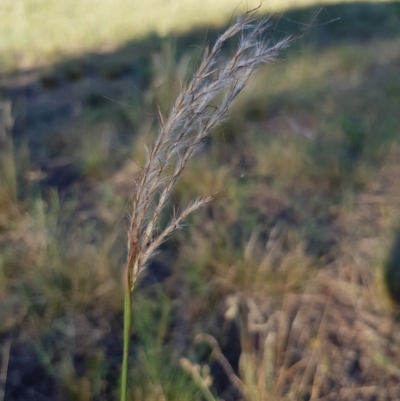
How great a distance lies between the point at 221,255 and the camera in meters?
1.56

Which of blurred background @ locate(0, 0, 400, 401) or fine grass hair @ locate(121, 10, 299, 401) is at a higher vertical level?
fine grass hair @ locate(121, 10, 299, 401)

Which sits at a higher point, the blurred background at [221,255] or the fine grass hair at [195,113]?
the fine grass hair at [195,113]

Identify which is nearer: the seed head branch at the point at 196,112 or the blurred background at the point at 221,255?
the seed head branch at the point at 196,112

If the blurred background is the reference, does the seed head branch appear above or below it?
above

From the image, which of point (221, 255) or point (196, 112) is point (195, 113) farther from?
point (221, 255)

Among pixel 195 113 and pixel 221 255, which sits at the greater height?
pixel 195 113

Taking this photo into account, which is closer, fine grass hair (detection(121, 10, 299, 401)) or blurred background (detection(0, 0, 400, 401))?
fine grass hair (detection(121, 10, 299, 401))

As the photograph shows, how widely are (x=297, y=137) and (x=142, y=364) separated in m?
1.53

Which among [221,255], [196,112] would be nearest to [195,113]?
[196,112]

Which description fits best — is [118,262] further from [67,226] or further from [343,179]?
[343,179]

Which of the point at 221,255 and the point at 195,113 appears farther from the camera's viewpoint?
the point at 221,255

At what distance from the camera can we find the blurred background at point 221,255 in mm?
1220

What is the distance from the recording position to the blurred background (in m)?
1.22

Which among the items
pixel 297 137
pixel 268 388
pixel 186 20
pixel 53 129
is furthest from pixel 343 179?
pixel 186 20
